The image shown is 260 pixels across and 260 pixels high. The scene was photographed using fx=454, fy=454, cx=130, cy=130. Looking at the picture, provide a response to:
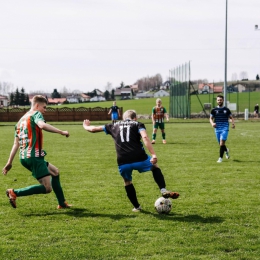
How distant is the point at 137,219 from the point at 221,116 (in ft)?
26.0

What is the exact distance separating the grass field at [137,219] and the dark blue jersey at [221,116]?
2.28 metres

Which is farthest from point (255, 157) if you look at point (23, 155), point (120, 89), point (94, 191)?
point (120, 89)

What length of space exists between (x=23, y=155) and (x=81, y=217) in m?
1.34

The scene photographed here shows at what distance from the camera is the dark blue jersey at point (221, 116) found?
1412 cm

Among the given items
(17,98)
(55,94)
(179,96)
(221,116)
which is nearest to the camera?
(221,116)

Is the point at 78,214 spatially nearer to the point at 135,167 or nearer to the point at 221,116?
the point at 135,167

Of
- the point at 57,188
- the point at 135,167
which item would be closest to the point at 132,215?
the point at 135,167

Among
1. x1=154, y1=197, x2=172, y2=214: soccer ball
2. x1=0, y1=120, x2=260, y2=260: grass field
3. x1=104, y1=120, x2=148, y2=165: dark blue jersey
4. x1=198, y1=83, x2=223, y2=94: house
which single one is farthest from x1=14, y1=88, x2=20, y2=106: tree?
x1=154, y1=197, x2=172, y2=214: soccer ball

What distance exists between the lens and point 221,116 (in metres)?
14.2

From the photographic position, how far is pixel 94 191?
367 inches

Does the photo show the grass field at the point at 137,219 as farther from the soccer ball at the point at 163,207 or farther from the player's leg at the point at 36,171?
the player's leg at the point at 36,171

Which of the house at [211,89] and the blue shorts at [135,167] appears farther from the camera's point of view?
the house at [211,89]

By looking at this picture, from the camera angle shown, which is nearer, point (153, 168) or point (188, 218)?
point (188, 218)

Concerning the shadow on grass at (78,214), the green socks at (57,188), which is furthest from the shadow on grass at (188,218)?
the green socks at (57,188)
